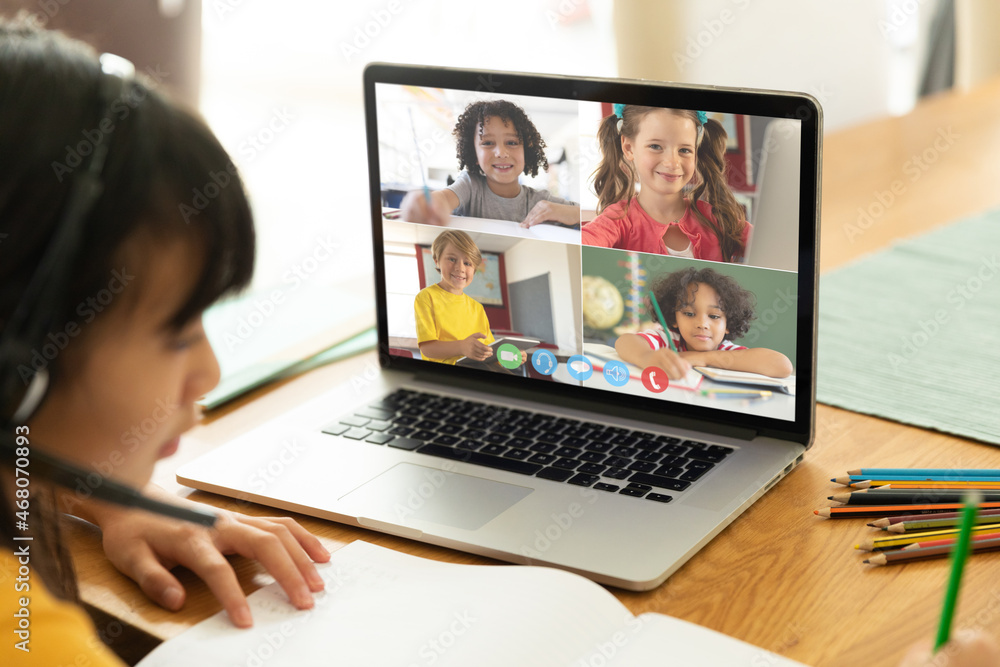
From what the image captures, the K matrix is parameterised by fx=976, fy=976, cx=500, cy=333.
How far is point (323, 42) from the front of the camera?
409 centimetres

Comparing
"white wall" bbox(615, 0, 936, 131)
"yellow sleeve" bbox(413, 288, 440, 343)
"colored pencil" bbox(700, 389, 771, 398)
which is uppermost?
"white wall" bbox(615, 0, 936, 131)

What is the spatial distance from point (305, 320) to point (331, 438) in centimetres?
32

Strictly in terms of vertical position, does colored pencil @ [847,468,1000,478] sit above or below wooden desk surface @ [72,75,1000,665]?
above

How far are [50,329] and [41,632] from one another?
0.57 ft

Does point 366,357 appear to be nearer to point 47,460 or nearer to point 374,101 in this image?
point 374,101

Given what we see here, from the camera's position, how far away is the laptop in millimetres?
733

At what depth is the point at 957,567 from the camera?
0.43 meters

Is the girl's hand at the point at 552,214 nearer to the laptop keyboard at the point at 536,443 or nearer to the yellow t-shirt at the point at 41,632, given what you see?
the laptop keyboard at the point at 536,443

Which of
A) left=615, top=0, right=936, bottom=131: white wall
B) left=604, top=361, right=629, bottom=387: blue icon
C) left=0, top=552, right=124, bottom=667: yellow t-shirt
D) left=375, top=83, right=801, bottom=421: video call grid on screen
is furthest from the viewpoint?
left=615, top=0, right=936, bottom=131: white wall

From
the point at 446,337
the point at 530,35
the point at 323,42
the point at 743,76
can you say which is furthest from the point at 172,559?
the point at 323,42

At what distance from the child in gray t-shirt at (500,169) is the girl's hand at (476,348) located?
0.12m

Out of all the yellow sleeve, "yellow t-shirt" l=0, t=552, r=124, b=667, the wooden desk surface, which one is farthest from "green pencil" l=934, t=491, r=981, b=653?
the yellow sleeve

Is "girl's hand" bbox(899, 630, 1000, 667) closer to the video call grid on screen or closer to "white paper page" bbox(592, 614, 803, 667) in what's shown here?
"white paper page" bbox(592, 614, 803, 667)

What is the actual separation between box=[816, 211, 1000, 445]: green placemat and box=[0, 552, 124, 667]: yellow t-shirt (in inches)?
27.0
